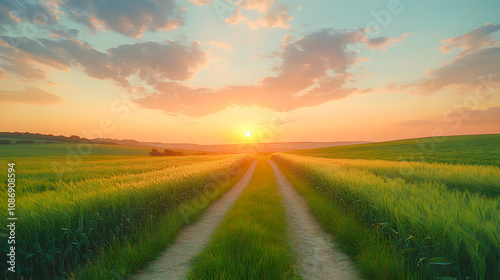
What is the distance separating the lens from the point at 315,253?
5395 millimetres

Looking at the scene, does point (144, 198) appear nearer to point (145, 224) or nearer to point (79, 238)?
point (145, 224)

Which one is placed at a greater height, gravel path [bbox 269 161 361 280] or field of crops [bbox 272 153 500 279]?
field of crops [bbox 272 153 500 279]

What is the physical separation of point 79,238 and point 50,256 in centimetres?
62

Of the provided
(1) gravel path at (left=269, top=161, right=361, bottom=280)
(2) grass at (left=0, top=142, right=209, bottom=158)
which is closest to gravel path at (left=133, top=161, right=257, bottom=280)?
(1) gravel path at (left=269, top=161, right=361, bottom=280)

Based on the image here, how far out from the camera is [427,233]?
354 cm

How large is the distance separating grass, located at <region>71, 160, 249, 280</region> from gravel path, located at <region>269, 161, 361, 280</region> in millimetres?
3596

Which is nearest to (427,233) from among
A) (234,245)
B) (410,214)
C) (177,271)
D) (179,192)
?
(410,214)

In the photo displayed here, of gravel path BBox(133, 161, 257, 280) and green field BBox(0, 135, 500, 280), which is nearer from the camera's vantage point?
green field BBox(0, 135, 500, 280)

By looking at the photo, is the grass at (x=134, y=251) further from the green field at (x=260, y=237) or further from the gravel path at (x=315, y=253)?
the gravel path at (x=315, y=253)

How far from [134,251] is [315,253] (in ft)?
14.4

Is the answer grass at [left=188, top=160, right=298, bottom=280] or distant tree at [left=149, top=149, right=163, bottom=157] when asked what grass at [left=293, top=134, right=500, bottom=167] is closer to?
grass at [left=188, top=160, right=298, bottom=280]

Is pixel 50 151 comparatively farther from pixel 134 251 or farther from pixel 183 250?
pixel 183 250

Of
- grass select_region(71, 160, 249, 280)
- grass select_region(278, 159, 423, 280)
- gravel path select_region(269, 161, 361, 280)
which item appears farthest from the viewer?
gravel path select_region(269, 161, 361, 280)

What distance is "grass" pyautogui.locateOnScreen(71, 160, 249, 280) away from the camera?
418cm
